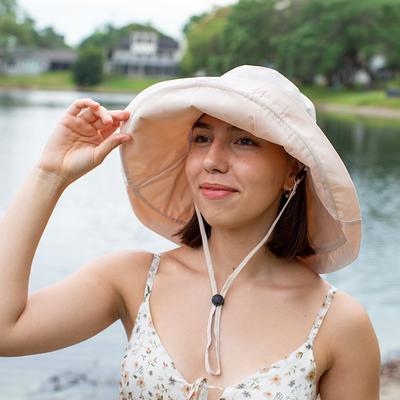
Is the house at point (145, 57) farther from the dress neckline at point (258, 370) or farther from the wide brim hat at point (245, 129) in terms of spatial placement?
the dress neckline at point (258, 370)

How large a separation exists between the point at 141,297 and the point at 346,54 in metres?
57.3

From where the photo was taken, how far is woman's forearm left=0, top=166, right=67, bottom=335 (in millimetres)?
1974

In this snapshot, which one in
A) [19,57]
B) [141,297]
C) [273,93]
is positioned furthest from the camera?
[19,57]

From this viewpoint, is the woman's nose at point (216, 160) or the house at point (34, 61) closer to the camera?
the woman's nose at point (216, 160)

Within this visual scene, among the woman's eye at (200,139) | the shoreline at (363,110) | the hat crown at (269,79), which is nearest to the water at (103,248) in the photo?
the woman's eye at (200,139)

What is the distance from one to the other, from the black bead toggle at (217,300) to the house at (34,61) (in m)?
96.7

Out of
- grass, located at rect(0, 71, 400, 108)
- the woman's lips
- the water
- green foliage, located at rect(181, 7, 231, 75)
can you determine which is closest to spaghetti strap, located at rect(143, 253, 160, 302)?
the woman's lips

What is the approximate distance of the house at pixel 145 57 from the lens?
101 m

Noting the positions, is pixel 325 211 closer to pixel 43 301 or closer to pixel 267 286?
pixel 267 286

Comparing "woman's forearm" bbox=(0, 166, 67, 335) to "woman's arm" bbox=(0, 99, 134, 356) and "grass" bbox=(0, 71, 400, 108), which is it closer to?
"woman's arm" bbox=(0, 99, 134, 356)

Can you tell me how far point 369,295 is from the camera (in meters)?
8.70

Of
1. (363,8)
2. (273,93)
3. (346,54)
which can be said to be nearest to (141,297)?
(273,93)

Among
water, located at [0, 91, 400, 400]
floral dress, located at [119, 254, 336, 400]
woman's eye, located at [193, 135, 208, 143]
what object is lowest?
water, located at [0, 91, 400, 400]

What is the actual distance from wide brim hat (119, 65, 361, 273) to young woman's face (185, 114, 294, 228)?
0.07 metres
